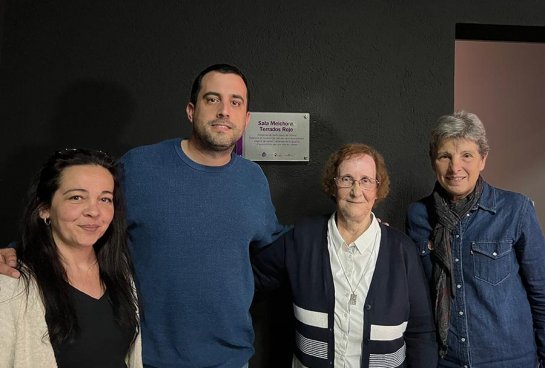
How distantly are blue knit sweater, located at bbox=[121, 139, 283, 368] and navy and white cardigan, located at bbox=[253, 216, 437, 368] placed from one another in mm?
235

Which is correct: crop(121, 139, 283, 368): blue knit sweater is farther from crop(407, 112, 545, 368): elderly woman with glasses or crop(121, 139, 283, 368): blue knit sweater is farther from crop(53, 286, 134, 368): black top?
crop(407, 112, 545, 368): elderly woman with glasses

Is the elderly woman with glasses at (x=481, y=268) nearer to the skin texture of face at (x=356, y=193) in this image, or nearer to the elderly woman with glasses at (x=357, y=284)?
the elderly woman with glasses at (x=357, y=284)

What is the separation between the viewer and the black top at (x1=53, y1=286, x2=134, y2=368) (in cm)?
116

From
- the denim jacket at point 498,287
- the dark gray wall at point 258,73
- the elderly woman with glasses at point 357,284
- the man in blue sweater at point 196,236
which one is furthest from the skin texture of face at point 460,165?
the man in blue sweater at point 196,236

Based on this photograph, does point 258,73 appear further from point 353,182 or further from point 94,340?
point 94,340

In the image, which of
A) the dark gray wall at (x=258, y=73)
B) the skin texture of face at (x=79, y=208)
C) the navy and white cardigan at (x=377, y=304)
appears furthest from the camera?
the dark gray wall at (x=258, y=73)

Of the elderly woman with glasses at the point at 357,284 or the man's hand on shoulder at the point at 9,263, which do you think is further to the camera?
the elderly woman with glasses at the point at 357,284

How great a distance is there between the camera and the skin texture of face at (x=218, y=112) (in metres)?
1.48

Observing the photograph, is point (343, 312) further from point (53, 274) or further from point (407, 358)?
point (53, 274)

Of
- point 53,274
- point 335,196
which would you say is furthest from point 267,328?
point 53,274

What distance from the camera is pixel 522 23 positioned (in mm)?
2186

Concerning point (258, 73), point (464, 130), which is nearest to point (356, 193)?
point (464, 130)

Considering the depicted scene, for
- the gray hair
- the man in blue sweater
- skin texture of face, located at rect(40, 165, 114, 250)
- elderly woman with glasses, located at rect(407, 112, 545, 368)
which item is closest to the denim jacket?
elderly woman with glasses, located at rect(407, 112, 545, 368)

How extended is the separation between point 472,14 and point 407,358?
1829 mm
